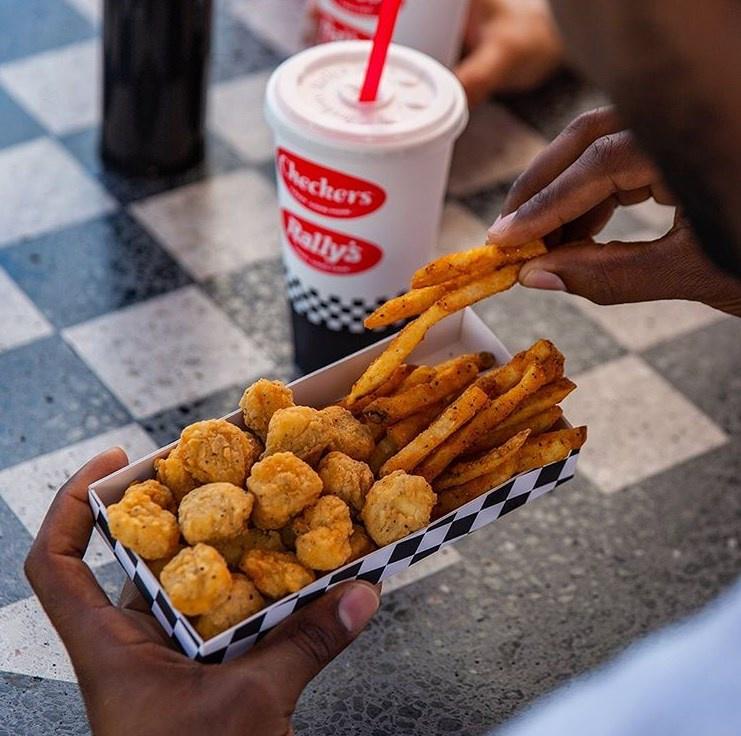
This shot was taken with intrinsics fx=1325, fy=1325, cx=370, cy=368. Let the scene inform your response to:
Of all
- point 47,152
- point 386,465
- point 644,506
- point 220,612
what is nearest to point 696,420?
point 644,506

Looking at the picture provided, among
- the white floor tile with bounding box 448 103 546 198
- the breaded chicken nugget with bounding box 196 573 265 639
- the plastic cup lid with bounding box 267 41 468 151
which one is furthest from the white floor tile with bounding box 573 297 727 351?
the breaded chicken nugget with bounding box 196 573 265 639

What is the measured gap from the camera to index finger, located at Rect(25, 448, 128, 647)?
144 cm

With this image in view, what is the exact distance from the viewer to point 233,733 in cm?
134

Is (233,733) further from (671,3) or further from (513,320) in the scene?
(513,320)

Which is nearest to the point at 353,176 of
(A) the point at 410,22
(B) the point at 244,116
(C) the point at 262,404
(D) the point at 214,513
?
(C) the point at 262,404

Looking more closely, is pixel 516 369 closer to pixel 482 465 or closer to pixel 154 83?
pixel 482 465

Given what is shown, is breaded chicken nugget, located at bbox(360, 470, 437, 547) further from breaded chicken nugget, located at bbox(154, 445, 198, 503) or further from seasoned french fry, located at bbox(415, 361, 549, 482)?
breaded chicken nugget, located at bbox(154, 445, 198, 503)

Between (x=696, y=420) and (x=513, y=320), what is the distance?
1.25ft

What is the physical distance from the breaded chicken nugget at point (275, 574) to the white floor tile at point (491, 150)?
1.44 meters

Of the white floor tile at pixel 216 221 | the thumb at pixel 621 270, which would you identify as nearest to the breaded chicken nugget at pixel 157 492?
the thumb at pixel 621 270

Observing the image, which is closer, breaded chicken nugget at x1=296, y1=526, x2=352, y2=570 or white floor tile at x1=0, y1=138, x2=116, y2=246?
breaded chicken nugget at x1=296, y1=526, x2=352, y2=570

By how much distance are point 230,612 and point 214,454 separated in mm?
188

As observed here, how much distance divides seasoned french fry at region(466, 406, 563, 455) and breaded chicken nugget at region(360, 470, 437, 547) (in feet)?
0.53

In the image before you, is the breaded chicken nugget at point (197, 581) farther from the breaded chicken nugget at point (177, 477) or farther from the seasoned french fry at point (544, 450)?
the seasoned french fry at point (544, 450)
